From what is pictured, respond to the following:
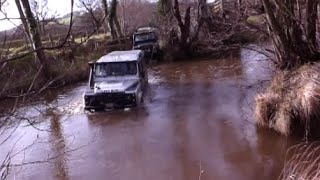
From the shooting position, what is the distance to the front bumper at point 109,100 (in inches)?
562

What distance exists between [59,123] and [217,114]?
4.70 metres

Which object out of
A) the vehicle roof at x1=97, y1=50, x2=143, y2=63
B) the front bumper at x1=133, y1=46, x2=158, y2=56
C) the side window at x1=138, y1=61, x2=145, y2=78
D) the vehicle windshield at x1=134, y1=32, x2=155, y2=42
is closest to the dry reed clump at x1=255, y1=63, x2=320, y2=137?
the side window at x1=138, y1=61, x2=145, y2=78

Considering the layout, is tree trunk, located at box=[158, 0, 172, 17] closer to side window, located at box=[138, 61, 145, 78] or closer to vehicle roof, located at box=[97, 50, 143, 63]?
vehicle roof, located at box=[97, 50, 143, 63]

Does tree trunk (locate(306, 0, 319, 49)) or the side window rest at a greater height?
tree trunk (locate(306, 0, 319, 49))

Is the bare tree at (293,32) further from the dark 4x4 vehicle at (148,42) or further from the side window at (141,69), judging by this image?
the dark 4x4 vehicle at (148,42)

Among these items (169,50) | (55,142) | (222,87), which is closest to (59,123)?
(55,142)

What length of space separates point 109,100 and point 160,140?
3.33 meters

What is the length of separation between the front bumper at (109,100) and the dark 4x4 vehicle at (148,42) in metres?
11.2

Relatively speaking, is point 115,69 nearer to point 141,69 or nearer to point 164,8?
point 141,69

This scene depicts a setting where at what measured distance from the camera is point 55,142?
12.4 meters

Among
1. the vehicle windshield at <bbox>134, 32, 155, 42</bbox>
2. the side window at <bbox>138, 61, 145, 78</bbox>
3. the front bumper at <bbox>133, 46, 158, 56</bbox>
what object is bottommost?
the front bumper at <bbox>133, 46, 158, 56</bbox>

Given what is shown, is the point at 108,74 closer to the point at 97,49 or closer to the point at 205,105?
the point at 205,105

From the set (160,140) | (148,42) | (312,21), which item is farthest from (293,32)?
(148,42)

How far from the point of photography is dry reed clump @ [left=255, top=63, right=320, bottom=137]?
1038 centimetres
